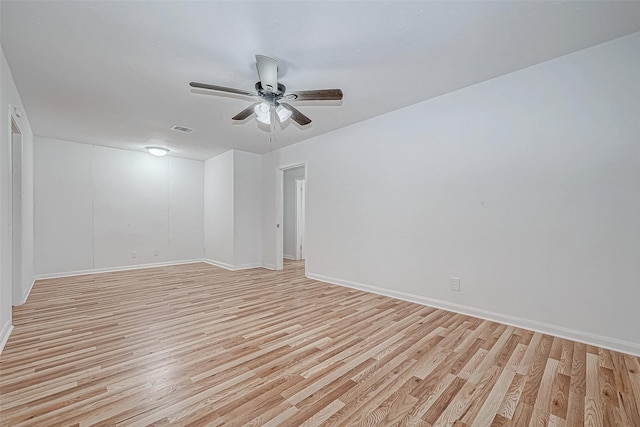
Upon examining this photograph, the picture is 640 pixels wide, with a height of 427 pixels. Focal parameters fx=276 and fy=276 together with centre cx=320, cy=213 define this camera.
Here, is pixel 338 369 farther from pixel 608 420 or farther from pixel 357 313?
pixel 608 420

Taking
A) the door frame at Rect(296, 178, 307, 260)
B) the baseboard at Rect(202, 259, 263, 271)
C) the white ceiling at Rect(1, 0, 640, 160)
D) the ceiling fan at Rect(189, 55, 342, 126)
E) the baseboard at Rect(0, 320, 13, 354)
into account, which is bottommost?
the baseboard at Rect(202, 259, 263, 271)

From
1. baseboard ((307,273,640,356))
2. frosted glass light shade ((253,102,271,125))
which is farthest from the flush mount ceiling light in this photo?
baseboard ((307,273,640,356))

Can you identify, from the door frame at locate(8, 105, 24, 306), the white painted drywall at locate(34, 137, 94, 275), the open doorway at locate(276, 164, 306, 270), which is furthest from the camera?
the open doorway at locate(276, 164, 306, 270)

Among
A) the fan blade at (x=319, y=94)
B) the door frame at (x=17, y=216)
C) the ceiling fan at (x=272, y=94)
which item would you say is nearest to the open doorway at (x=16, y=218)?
the door frame at (x=17, y=216)

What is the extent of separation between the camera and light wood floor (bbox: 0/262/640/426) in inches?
60.6

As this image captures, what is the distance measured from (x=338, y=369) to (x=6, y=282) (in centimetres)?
311

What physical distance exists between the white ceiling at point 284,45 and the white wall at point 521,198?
0.31 meters

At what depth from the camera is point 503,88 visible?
2.82m

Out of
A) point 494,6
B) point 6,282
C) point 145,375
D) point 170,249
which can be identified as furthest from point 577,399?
point 170,249

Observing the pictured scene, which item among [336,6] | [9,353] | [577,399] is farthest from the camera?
[9,353]

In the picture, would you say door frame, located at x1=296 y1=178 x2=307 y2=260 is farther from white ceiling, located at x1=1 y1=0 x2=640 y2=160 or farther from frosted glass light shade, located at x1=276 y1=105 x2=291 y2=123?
frosted glass light shade, located at x1=276 y1=105 x2=291 y2=123

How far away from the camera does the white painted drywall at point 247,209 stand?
580 cm

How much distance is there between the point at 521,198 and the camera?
2.71 m

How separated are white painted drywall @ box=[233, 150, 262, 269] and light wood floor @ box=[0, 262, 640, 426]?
253cm
